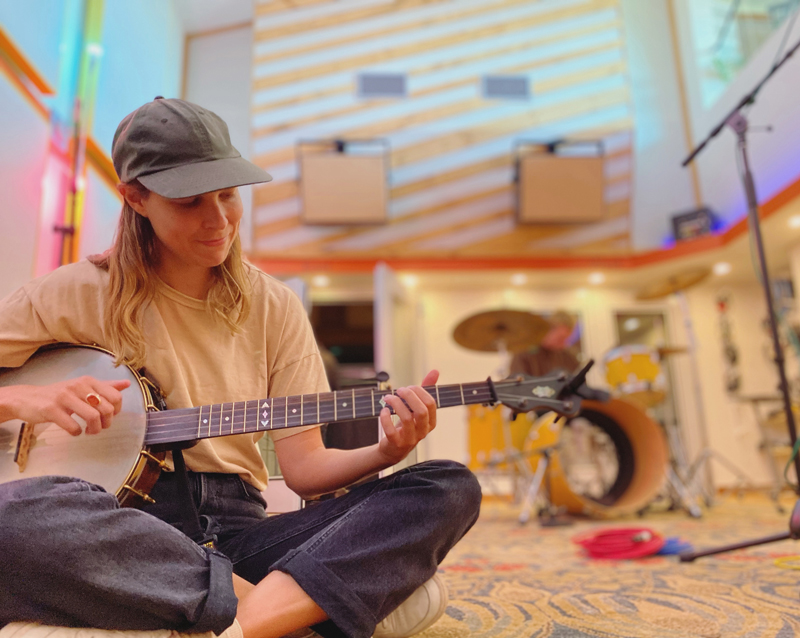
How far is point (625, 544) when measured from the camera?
201cm

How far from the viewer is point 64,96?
7.27 ft

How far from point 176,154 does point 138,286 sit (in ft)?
0.83

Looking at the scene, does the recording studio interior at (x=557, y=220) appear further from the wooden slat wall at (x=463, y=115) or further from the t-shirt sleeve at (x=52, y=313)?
the t-shirt sleeve at (x=52, y=313)

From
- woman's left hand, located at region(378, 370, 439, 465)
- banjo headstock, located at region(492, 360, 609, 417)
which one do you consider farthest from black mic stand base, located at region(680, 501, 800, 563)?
woman's left hand, located at region(378, 370, 439, 465)

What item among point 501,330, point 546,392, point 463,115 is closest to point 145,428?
point 546,392

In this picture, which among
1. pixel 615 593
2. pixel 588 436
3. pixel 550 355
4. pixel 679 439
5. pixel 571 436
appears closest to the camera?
pixel 615 593

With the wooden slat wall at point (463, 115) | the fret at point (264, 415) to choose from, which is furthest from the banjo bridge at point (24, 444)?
the wooden slat wall at point (463, 115)

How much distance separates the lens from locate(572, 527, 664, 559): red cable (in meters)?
1.96

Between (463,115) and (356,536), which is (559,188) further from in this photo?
(356,536)

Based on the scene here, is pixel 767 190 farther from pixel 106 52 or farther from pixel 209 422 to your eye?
pixel 209 422

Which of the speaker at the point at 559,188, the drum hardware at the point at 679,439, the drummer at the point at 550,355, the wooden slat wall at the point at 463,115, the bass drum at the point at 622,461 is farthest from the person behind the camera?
the wooden slat wall at the point at 463,115

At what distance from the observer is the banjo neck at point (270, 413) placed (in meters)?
0.99

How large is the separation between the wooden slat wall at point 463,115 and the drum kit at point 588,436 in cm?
169

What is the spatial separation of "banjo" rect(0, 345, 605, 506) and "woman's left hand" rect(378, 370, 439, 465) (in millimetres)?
58
